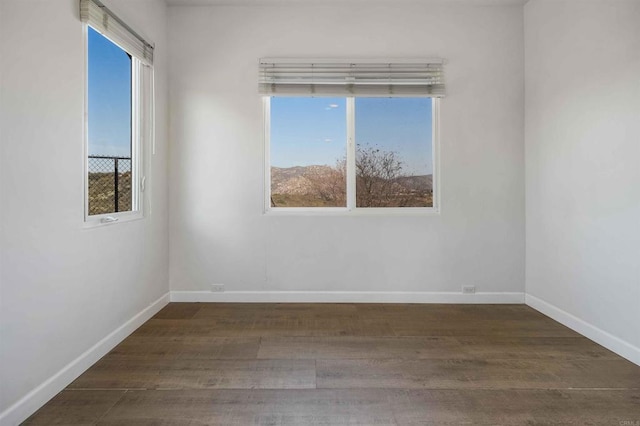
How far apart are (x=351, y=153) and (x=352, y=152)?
0.01 metres

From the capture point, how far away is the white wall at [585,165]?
2461mm

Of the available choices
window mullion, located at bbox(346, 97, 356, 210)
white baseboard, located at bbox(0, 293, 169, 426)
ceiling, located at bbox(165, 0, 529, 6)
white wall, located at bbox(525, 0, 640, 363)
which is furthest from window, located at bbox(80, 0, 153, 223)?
white wall, located at bbox(525, 0, 640, 363)

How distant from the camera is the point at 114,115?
279 centimetres

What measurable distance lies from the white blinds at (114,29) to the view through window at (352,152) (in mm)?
1168

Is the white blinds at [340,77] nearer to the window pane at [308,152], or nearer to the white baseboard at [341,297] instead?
the window pane at [308,152]

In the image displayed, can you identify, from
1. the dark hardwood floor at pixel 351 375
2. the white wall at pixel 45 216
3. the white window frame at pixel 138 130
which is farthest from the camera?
the white window frame at pixel 138 130

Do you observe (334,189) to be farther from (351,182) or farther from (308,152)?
(308,152)

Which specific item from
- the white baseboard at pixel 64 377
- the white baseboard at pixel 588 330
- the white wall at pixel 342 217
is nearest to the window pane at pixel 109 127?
the white wall at pixel 342 217

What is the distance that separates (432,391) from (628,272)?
1593 millimetres

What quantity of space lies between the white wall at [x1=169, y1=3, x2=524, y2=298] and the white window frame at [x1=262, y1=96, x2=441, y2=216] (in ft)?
0.23

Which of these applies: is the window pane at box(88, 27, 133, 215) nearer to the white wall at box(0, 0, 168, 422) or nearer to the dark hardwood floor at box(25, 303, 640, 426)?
the white wall at box(0, 0, 168, 422)

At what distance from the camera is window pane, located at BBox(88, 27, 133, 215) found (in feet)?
8.18

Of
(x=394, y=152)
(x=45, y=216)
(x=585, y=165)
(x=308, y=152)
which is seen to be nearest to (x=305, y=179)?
(x=308, y=152)

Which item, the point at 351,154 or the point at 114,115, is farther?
the point at 351,154
